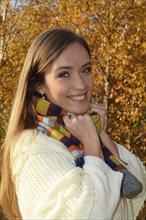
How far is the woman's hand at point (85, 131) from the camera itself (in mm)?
2256

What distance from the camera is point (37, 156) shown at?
82.0 inches

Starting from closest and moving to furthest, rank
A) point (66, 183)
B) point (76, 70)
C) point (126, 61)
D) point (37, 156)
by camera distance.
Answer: point (66, 183) < point (37, 156) < point (76, 70) < point (126, 61)

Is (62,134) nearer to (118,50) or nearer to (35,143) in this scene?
(35,143)

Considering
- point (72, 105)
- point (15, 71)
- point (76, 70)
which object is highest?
point (76, 70)

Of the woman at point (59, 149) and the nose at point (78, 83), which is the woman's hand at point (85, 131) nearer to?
the woman at point (59, 149)

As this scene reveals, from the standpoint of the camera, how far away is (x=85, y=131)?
2377mm

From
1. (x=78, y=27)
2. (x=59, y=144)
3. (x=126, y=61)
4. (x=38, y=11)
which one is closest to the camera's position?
(x=59, y=144)

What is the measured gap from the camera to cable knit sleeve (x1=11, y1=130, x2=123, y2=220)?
76.7 inches

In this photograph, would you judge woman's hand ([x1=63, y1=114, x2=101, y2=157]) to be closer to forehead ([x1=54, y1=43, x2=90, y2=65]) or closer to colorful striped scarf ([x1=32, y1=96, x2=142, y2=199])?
colorful striped scarf ([x1=32, y1=96, x2=142, y2=199])

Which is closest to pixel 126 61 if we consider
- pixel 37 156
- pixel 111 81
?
pixel 111 81

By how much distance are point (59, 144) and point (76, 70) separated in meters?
0.45

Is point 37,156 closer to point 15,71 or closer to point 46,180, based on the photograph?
point 46,180

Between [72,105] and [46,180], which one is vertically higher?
[72,105]

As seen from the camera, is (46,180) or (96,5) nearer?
(46,180)
